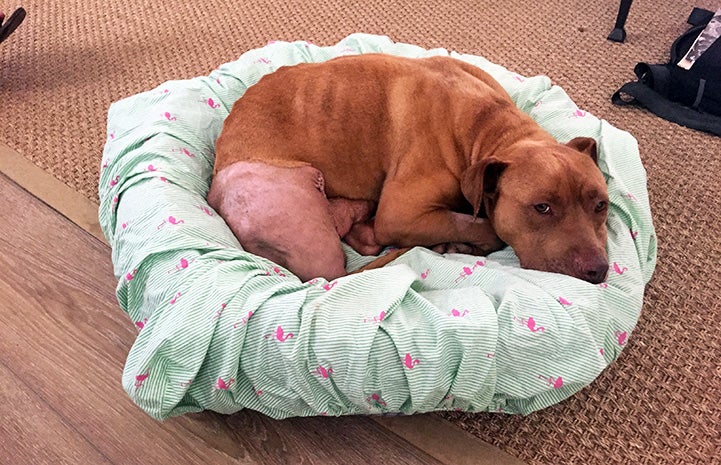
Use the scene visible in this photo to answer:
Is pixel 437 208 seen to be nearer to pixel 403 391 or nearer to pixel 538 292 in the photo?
pixel 538 292

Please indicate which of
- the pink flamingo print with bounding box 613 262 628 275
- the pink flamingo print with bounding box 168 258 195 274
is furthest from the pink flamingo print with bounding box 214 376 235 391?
the pink flamingo print with bounding box 613 262 628 275

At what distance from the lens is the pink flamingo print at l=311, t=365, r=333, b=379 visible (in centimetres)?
147

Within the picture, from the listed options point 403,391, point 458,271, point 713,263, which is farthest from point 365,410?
point 713,263

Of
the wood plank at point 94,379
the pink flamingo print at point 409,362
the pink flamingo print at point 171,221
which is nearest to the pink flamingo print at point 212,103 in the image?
the wood plank at point 94,379

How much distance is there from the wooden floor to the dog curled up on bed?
473 millimetres

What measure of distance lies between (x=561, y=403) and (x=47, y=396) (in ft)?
4.77

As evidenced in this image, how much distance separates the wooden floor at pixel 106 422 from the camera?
1639 millimetres

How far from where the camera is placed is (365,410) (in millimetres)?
1567

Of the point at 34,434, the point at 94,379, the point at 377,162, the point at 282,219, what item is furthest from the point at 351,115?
the point at 34,434

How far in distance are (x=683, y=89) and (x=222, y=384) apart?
8.02 feet

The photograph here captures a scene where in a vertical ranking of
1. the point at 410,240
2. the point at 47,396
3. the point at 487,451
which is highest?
the point at 410,240

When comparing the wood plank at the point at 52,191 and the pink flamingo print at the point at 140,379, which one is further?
the wood plank at the point at 52,191

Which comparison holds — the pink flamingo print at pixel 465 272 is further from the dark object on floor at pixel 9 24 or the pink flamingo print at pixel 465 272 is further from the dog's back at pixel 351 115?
the dark object on floor at pixel 9 24

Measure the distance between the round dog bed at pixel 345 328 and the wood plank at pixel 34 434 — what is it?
0.95 ft
